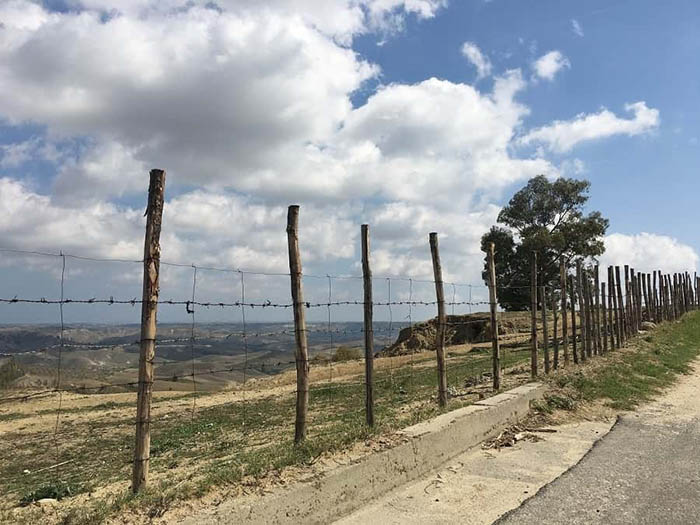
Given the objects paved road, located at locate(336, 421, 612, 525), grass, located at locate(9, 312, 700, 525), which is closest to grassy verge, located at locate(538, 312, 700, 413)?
grass, located at locate(9, 312, 700, 525)

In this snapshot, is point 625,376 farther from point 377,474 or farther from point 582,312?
point 377,474

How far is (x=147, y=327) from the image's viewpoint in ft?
15.6

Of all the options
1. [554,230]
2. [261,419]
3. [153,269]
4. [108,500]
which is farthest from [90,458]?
[554,230]

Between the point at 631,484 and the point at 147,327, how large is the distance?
188 inches

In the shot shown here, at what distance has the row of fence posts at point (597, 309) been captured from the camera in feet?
40.8

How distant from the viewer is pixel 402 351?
30656mm

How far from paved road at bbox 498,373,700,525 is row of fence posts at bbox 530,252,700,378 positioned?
3.87 m

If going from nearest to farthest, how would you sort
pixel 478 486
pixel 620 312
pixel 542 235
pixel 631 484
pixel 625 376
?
pixel 631 484, pixel 478 486, pixel 625 376, pixel 620 312, pixel 542 235

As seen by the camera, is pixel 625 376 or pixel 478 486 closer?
pixel 478 486

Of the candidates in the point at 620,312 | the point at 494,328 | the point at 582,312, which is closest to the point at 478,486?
the point at 494,328

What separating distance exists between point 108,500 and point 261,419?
6.60m

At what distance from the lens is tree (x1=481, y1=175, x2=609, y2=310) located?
123 feet

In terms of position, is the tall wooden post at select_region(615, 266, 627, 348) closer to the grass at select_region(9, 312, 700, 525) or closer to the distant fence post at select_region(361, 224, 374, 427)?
the grass at select_region(9, 312, 700, 525)

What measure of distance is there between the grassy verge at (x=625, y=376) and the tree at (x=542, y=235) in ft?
61.2
